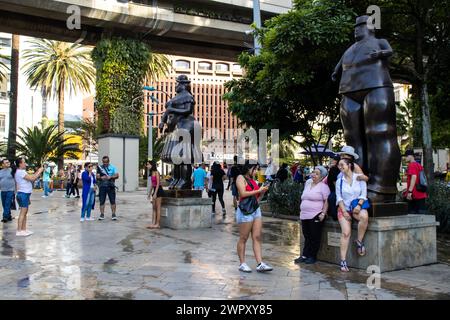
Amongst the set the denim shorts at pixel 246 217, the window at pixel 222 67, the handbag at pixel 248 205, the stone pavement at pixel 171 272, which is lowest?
the stone pavement at pixel 171 272

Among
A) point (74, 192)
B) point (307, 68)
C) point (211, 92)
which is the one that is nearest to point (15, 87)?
point (74, 192)

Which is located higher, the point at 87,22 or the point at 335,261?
the point at 87,22

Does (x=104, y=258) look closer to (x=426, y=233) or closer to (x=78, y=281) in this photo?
(x=78, y=281)

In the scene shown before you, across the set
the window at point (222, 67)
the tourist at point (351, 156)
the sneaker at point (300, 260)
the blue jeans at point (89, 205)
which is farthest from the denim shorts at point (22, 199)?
the window at point (222, 67)

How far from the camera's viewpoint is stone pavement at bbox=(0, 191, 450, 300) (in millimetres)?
5348

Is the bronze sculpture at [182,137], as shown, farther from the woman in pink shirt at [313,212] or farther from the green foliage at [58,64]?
the green foliage at [58,64]

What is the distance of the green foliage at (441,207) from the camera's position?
33.1 ft

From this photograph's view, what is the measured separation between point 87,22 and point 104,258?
19405 millimetres

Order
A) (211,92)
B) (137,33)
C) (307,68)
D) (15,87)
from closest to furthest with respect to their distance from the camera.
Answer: (307,68) < (137,33) < (15,87) < (211,92)

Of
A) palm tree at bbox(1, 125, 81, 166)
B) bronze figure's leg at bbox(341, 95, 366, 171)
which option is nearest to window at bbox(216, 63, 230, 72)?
palm tree at bbox(1, 125, 81, 166)

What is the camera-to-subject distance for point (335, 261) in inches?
273

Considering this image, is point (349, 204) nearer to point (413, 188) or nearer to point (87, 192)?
point (413, 188)

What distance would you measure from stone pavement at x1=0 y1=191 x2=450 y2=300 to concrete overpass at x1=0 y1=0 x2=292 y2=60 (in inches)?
607

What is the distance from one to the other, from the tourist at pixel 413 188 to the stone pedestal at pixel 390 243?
2.72 metres
